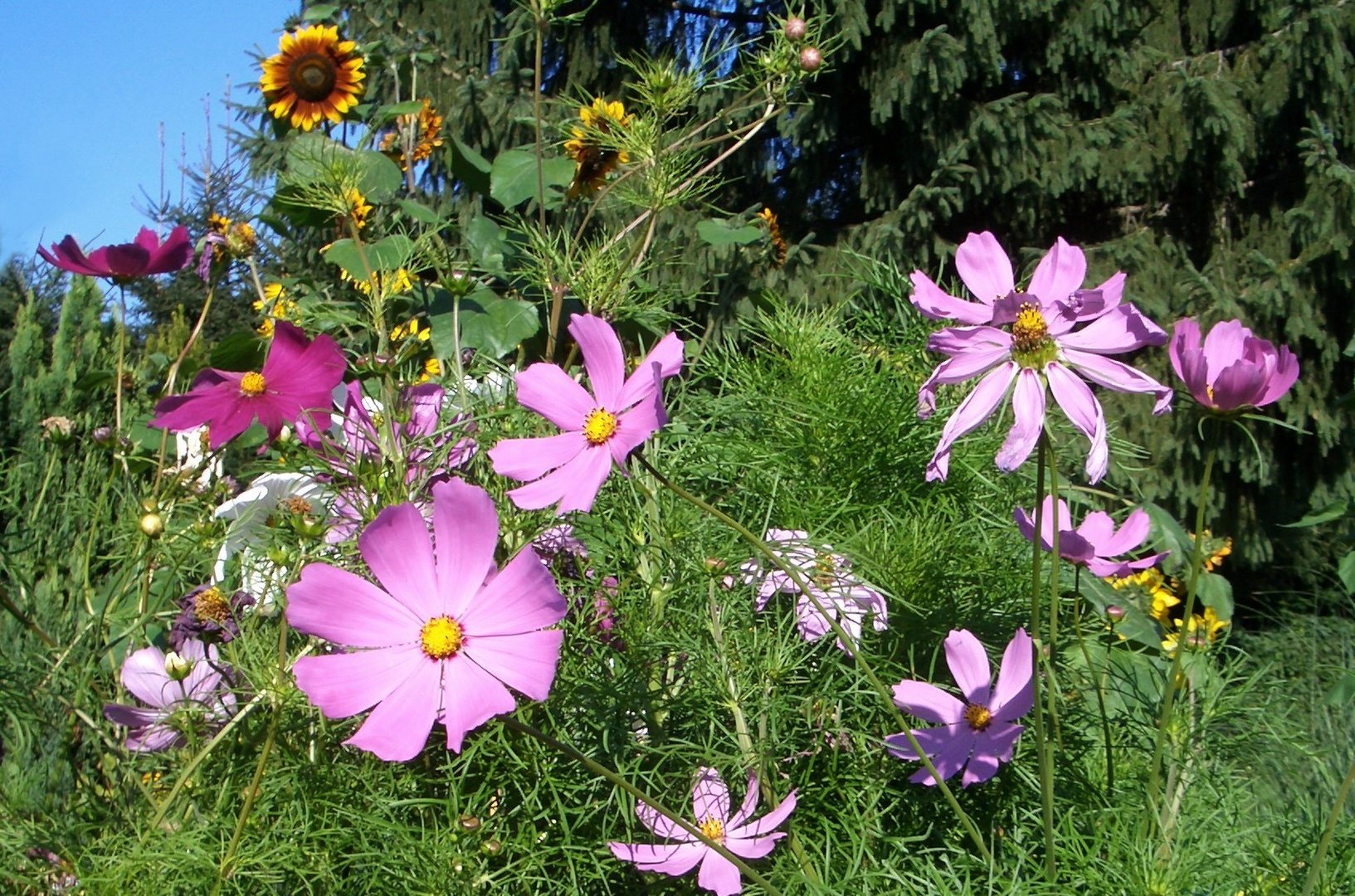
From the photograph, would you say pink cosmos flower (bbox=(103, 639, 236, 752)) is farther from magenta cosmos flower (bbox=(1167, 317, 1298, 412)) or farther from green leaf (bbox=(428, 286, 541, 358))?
magenta cosmos flower (bbox=(1167, 317, 1298, 412))

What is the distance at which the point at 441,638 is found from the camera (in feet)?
1.96

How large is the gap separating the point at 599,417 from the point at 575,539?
164 millimetres

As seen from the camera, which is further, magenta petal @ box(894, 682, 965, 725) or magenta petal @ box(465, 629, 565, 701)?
magenta petal @ box(894, 682, 965, 725)

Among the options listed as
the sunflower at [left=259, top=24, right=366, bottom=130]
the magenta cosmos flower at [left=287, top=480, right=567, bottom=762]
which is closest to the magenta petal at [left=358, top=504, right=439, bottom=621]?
the magenta cosmos flower at [left=287, top=480, right=567, bottom=762]

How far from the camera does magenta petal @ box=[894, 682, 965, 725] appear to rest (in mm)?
734

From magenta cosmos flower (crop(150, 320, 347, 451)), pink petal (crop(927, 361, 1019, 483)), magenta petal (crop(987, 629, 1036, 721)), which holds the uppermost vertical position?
magenta cosmos flower (crop(150, 320, 347, 451))

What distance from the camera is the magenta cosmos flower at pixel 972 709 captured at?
733mm

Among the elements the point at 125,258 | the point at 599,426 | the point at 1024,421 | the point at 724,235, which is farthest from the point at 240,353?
the point at 1024,421

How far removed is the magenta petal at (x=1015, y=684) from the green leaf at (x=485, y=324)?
0.50m

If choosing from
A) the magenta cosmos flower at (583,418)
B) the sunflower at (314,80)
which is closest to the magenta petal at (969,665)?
the magenta cosmos flower at (583,418)

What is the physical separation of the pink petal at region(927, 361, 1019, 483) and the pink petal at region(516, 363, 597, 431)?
217mm

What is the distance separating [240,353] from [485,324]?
1.00 ft

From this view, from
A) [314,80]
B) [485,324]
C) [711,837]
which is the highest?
[314,80]

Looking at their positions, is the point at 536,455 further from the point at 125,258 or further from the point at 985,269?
the point at 125,258
